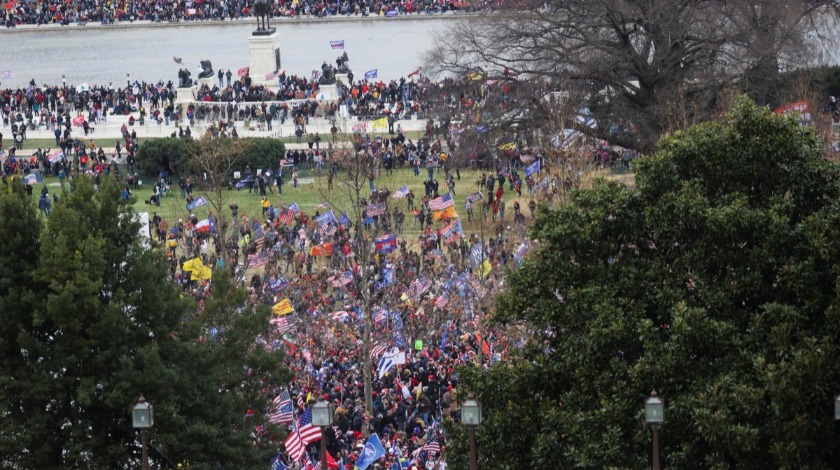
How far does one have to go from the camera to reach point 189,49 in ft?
345

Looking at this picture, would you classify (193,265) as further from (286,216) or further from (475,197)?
(475,197)

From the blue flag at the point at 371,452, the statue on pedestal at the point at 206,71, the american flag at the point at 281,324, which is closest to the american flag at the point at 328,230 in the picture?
the american flag at the point at 281,324

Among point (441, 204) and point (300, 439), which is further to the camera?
point (441, 204)

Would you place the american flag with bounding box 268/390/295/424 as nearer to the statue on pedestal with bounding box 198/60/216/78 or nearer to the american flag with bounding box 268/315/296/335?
the american flag with bounding box 268/315/296/335

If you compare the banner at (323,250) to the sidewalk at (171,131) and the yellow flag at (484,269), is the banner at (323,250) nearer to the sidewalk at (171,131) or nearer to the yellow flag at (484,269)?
the yellow flag at (484,269)

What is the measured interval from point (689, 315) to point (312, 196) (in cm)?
4159

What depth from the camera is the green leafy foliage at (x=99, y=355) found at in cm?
2867

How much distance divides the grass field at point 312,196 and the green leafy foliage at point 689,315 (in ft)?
102

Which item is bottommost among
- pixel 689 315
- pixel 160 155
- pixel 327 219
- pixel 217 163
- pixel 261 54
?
pixel 160 155

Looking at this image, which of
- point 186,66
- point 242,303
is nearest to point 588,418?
point 242,303

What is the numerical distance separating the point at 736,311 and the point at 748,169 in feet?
6.88

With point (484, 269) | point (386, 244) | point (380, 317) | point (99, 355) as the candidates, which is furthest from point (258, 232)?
point (99, 355)

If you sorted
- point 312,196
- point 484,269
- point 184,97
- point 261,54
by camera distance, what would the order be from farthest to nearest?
point 261,54 < point 184,97 < point 312,196 < point 484,269

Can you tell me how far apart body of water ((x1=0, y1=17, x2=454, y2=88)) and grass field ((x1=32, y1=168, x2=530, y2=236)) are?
24.5 meters
